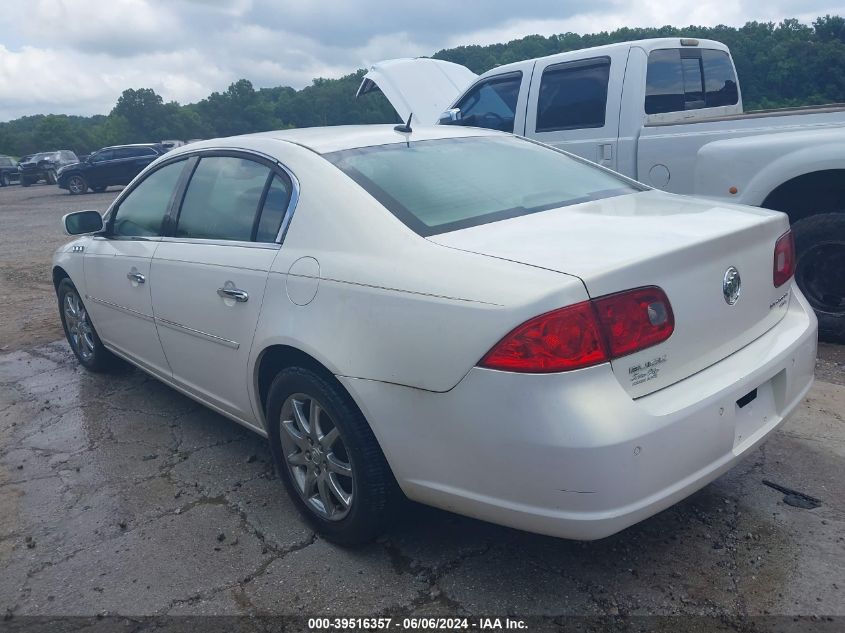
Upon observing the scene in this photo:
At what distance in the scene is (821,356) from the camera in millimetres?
4703

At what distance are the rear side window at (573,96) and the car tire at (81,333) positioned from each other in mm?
3982

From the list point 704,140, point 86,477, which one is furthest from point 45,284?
point 704,140

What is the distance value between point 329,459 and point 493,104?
501 centimetres

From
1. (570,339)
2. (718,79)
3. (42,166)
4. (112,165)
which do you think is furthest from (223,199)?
(42,166)

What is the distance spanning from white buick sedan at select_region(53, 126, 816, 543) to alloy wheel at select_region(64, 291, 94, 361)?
64.3 inches

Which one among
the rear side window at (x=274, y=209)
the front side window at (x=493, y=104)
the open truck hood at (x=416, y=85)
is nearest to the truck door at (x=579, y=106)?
the front side window at (x=493, y=104)

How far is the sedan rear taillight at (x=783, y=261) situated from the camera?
2781 millimetres

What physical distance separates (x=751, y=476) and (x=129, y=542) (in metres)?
2.57

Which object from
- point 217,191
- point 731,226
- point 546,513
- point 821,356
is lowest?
point 821,356

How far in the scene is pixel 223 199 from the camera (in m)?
3.47

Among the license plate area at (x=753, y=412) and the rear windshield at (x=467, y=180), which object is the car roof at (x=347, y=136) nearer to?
the rear windshield at (x=467, y=180)

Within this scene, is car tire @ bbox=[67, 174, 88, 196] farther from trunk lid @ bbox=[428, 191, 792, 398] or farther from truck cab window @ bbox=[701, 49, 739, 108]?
trunk lid @ bbox=[428, 191, 792, 398]

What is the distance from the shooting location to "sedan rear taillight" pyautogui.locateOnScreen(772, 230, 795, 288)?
2781mm

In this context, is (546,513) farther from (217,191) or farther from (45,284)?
(45,284)
